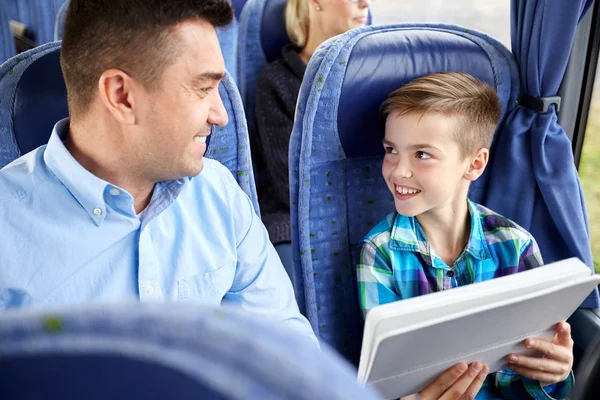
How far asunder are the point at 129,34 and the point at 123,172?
27cm

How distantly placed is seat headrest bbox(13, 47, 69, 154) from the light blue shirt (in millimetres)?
141

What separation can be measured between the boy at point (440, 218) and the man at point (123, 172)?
32 centimetres

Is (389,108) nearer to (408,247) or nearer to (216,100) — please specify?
(408,247)

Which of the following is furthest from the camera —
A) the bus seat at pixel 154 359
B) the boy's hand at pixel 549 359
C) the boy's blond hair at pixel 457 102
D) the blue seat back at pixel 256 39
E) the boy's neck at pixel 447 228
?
the blue seat back at pixel 256 39

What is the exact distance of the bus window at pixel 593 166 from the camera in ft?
6.81

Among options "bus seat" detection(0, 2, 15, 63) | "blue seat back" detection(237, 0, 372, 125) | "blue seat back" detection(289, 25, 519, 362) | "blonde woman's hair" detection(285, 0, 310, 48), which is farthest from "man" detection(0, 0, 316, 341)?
"bus seat" detection(0, 2, 15, 63)

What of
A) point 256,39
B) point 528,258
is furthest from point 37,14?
point 528,258

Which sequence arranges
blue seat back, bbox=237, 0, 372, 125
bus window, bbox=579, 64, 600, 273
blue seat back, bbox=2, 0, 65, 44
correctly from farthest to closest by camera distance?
blue seat back, bbox=2, 0, 65, 44
blue seat back, bbox=237, 0, 372, 125
bus window, bbox=579, 64, 600, 273

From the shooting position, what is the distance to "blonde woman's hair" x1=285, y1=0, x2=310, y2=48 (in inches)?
112

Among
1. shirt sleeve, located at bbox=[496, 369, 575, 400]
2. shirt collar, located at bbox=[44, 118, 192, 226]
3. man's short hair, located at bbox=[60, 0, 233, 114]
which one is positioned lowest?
shirt sleeve, located at bbox=[496, 369, 575, 400]

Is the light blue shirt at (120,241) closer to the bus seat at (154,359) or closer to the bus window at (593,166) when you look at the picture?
the bus seat at (154,359)

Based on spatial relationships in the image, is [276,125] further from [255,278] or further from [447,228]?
[255,278]

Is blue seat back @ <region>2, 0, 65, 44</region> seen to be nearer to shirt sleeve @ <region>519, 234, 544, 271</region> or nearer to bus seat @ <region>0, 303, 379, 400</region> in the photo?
shirt sleeve @ <region>519, 234, 544, 271</region>

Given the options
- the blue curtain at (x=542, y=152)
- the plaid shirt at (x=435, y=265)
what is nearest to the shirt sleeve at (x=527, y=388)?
the plaid shirt at (x=435, y=265)
